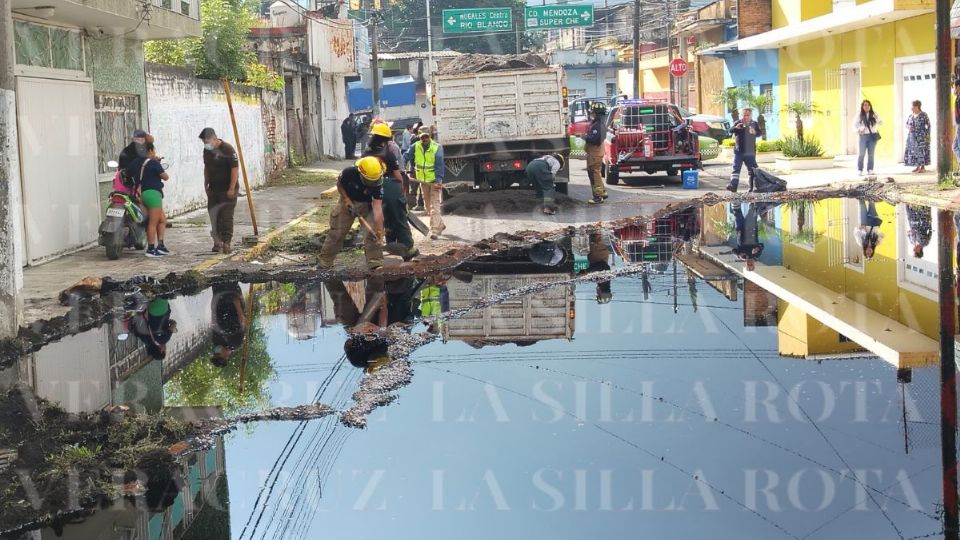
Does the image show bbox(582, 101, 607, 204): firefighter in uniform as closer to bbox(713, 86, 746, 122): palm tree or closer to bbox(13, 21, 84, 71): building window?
bbox(13, 21, 84, 71): building window

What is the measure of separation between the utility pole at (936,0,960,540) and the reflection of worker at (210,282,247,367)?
209 inches

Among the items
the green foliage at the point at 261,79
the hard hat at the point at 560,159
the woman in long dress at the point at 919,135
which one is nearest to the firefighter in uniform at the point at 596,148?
the hard hat at the point at 560,159

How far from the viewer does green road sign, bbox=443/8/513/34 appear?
172 feet

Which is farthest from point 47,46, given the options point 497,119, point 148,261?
point 497,119

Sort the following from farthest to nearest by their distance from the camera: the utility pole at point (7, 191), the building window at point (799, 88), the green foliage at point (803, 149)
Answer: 1. the building window at point (799, 88)
2. the green foliage at point (803, 149)
3. the utility pole at point (7, 191)

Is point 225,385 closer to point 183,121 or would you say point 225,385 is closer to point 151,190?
point 151,190

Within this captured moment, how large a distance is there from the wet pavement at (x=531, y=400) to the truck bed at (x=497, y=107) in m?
7.74

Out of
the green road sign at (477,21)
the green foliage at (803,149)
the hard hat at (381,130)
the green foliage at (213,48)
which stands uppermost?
the green road sign at (477,21)

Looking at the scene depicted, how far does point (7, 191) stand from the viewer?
398 inches

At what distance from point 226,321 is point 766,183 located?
14.9 meters

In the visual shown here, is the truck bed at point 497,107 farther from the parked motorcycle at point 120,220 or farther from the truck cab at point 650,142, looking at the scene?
the parked motorcycle at point 120,220

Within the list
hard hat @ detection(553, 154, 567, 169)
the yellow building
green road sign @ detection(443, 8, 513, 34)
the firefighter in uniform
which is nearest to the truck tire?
the firefighter in uniform

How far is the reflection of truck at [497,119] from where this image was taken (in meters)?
21.5

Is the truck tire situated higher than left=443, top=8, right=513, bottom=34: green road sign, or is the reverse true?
left=443, top=8, right=513, bottom=34: green road sign
